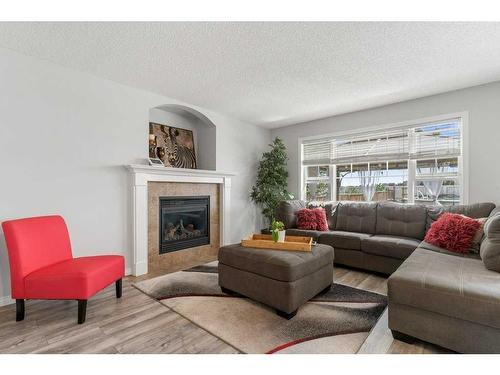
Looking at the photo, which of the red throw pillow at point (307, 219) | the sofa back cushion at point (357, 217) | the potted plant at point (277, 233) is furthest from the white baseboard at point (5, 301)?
the sofa back cushion at point (357, 217)

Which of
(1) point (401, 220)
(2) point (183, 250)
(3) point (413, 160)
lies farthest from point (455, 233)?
(2) point (183, 250)

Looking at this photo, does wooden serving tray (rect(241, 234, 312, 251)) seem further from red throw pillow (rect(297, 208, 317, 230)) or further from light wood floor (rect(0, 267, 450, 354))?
red throw pillow (rect(297, 208, 317, 230))

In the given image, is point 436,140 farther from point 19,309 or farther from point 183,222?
point 19,309

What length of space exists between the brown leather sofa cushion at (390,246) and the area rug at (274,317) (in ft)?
2.15

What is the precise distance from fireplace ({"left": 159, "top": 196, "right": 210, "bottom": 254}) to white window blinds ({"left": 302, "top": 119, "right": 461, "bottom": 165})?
231 centimetres

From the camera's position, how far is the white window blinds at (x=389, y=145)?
3.49 metres

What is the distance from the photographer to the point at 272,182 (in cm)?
475

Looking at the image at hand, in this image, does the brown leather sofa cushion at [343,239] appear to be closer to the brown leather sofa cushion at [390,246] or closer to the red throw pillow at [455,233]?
the brown leather sofa cushion at [390,246]

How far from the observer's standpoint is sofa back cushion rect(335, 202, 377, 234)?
3634mm

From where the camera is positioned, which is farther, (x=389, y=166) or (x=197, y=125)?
(x=197, y=125)

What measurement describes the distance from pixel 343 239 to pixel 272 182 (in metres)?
1.82
